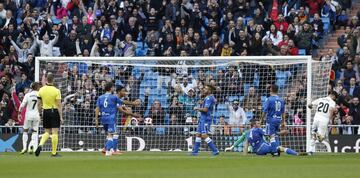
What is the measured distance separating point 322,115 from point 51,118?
25.0 feet

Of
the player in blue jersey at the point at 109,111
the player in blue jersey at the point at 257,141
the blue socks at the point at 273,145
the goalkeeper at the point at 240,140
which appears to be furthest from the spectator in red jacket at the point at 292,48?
the player in blue jersey at the point at 109,111

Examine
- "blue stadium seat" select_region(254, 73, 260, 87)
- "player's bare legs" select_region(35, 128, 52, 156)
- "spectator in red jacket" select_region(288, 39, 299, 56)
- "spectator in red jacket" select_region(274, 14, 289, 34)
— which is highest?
"spectator in red jacket" select_region(274, 14, 289, 34)

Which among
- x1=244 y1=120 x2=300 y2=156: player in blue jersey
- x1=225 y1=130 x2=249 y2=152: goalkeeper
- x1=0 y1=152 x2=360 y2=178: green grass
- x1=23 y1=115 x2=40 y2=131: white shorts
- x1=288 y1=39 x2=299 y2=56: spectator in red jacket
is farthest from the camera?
x1=288 y1=39 x2=299 y2=56: spectator in red jacket

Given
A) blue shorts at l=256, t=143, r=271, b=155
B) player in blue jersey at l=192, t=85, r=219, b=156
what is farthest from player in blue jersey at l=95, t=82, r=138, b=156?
blue shorts at l=256, t=143, r=271, b=155

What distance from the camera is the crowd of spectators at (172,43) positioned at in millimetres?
33281

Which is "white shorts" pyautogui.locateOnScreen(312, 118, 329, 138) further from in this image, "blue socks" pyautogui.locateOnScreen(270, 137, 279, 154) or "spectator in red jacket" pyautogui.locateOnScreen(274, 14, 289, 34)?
"spectator in red jacket" pyautogui.locateOnScreen(274, 14, 289, 34)

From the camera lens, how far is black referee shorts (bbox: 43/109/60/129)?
27.7m

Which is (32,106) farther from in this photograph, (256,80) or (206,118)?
(256,80)

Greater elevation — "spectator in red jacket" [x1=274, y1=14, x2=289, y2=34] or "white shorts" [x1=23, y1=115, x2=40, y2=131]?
"spectator in red jacket" [x1=274, y1=14, x2=289, y2=34]

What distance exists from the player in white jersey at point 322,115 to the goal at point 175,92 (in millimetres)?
1553

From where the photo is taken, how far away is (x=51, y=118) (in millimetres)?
27766

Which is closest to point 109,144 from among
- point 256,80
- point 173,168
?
point 256,80

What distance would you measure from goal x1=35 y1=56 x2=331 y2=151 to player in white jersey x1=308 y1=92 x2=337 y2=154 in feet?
5.10

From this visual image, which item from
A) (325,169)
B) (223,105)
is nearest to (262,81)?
(223,105)
